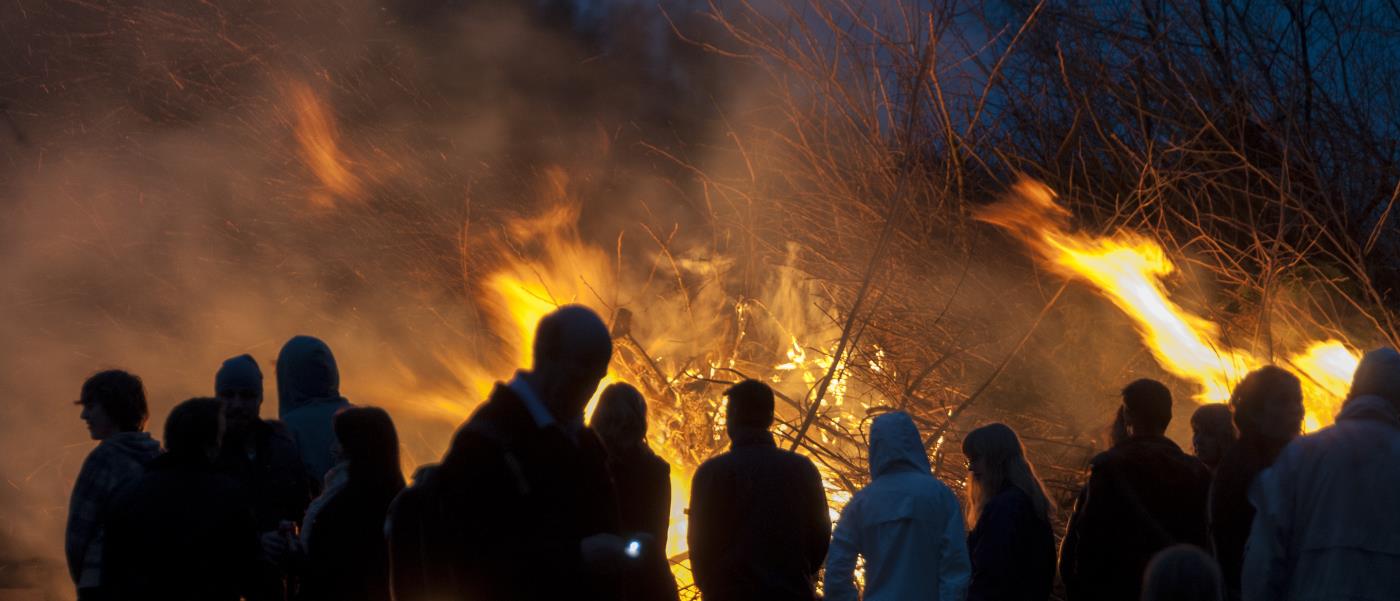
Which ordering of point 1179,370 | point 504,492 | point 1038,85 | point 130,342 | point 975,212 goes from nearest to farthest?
1. point 504,492
2. point 1179,370
3. point 975,212
4. point 1038,85
5. point 130,342

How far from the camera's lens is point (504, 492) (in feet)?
8.66

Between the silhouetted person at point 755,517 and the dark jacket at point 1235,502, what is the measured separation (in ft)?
4.82

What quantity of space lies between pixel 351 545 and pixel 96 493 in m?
0.92

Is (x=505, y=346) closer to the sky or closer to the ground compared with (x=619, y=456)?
closer to the sky

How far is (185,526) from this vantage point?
13.5 ft

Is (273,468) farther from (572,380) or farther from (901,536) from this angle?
(572,380)

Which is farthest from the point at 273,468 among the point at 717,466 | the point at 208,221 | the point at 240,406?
Answer: the point at 208,221

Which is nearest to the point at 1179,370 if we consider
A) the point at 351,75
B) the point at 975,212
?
the point at 975,212

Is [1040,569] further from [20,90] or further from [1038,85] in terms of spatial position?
[20,90]

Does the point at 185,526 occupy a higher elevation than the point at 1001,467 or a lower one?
lower

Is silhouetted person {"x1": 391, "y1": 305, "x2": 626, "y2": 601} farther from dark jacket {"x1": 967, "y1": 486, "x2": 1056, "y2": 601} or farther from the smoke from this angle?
the smoke

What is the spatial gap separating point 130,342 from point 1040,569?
8.41 m

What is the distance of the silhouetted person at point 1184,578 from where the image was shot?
3195 millimetres

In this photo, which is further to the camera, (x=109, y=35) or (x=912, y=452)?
(x=109, y=35)
